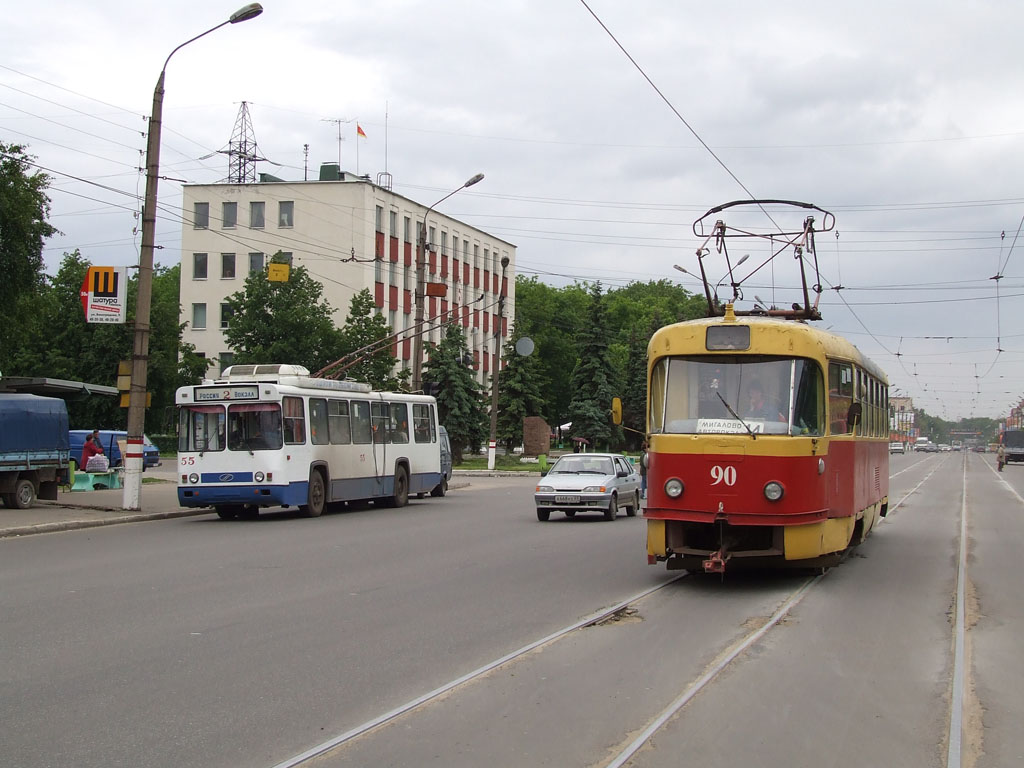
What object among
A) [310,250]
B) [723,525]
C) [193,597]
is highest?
[310,250]

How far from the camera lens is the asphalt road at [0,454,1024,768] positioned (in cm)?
620

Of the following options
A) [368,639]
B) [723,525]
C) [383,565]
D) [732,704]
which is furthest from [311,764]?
[383,565]

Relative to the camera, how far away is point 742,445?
1170 cm

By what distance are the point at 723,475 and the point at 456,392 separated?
4660 centimetres

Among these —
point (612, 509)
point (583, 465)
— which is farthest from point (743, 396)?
point (583, 465)

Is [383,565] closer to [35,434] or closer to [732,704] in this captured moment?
[732,704]

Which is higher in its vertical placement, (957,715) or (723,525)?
(723,525)

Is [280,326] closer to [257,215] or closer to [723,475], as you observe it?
[257,215]

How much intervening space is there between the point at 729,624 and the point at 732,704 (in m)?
3.13

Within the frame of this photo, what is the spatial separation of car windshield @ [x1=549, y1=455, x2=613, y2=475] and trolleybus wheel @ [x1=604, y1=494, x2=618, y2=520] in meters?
0.68

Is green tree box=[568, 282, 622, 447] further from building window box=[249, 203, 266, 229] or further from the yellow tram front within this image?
the yellow tram front

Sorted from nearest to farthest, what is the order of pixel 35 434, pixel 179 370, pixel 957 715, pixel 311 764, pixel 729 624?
pixel 311 764 → pixel 957 715 → pixel 729 624 → pixel 35 434 → pixel 179 370

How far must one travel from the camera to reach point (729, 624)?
10203 millimetres

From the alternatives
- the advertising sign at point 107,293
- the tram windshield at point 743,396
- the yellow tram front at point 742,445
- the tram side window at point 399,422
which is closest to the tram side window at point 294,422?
the advertising sign at point 107,293
